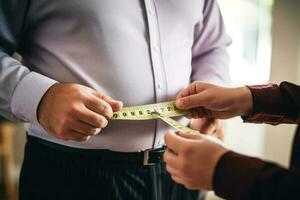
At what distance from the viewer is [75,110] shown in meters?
0.74

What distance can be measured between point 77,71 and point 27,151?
0.31m

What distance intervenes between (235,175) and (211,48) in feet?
1.95

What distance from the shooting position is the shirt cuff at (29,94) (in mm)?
794

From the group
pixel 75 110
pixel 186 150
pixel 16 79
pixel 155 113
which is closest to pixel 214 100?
pixel 155 113

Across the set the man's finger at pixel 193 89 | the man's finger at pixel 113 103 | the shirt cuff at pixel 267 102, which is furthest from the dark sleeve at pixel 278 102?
the man's finger at pixel 113 103

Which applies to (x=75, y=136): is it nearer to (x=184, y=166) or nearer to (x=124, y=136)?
(x=124, y=136)

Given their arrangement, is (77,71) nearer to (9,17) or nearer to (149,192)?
(9,17)

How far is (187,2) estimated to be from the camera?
38.9 inches

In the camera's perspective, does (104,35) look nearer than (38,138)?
Yes

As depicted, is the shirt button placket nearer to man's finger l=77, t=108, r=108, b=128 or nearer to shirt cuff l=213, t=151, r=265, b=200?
man's finger l=77, t=108, r=108, b=128

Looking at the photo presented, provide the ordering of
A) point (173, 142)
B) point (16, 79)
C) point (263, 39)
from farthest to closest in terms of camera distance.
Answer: point (263, 39) < point (16, 79) < point (173, 142)

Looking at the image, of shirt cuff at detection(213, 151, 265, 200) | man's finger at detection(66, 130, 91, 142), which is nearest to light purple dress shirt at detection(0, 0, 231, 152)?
man's finger at detection(66, 130, 91, 142)

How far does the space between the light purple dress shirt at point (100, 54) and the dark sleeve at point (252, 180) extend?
330mm

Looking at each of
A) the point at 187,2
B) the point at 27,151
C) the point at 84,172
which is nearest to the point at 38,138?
the point at 27,151
